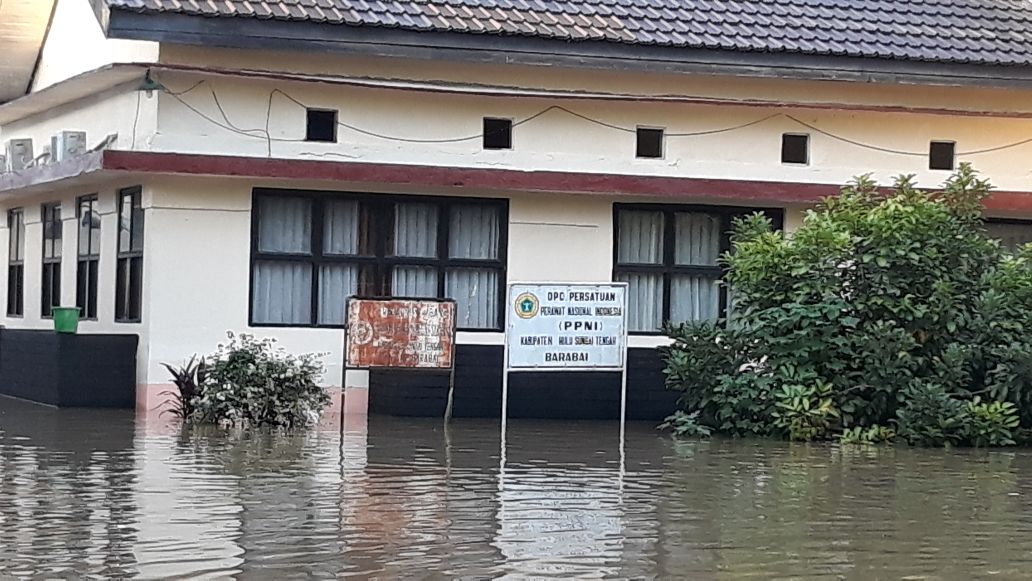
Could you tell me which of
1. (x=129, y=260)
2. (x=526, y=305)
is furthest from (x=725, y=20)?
(x=129, y=260)

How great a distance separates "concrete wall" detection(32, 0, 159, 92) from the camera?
2050cm

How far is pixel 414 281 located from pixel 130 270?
10.8 feet

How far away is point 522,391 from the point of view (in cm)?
2050

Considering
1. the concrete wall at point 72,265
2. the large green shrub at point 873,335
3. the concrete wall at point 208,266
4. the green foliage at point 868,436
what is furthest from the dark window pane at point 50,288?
the green foliage at point 868,436

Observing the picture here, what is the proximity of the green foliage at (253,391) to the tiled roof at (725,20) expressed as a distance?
3.63 m

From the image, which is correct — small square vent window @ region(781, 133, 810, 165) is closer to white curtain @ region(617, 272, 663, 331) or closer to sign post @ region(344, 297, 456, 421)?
white curtain @ region(617, 272, 663, 331)

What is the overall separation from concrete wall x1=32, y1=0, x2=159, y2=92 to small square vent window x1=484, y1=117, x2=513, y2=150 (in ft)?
13.1

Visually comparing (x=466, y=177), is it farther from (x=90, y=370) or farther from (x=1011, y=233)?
(x=1011, y=233)

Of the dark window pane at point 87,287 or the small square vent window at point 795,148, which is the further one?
the dark window pane at point 87,287

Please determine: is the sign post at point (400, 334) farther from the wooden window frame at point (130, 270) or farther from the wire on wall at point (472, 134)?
the wooden window frame at point (130, 270)

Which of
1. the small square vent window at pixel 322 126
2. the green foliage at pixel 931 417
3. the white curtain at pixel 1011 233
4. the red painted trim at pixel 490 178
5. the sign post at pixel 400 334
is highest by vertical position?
the small square vent window at pixel 322 126

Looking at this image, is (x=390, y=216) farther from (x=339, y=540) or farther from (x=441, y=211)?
(x=339, y=540)

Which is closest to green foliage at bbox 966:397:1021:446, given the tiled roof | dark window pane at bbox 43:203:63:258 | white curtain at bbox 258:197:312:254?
the tiled roof

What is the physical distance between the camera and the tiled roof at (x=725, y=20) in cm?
1911
